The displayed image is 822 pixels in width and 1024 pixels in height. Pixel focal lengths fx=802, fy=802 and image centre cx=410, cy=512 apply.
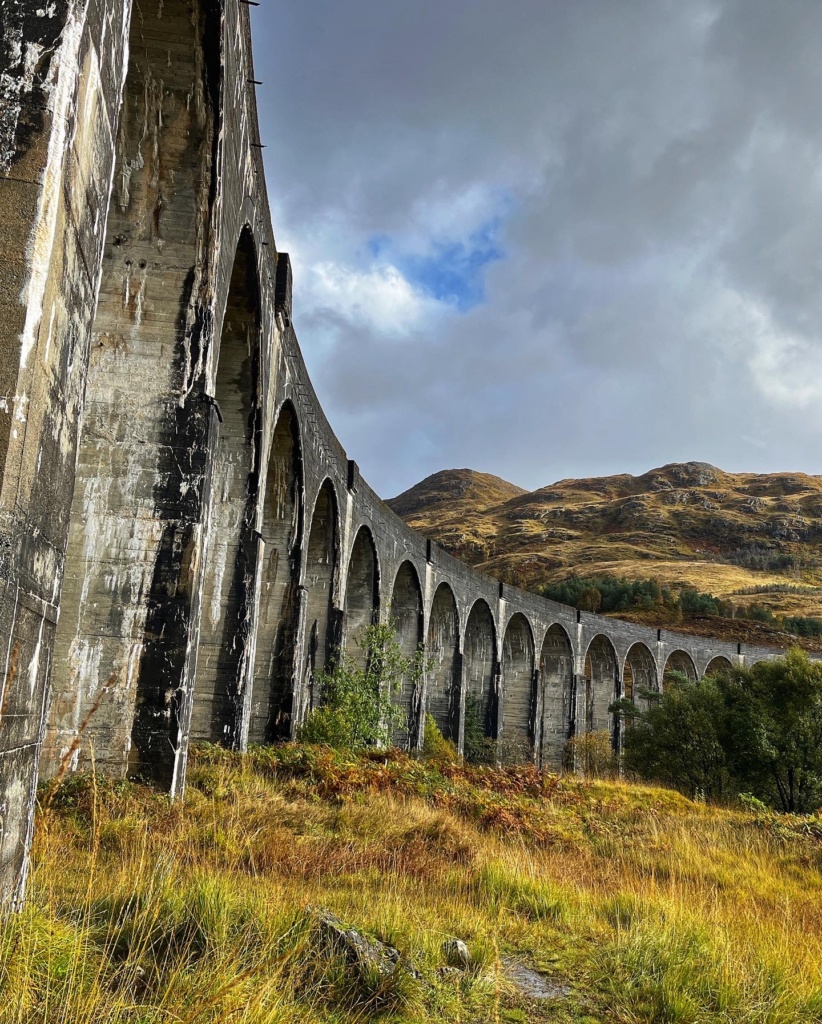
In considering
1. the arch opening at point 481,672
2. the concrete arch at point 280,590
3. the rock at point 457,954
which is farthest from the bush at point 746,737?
the rock at point 457,954

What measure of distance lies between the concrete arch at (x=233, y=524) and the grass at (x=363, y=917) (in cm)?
80

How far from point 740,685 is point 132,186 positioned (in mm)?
17952

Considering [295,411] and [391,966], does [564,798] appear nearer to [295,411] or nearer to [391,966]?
[295,411]

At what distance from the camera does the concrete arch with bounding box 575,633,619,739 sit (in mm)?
33906

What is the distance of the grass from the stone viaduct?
0.45 metres

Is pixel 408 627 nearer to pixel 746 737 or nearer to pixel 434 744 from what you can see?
pixel 434 744

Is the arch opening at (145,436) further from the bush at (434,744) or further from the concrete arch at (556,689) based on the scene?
the concrete arch at (556,689)

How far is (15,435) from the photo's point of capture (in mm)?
2104

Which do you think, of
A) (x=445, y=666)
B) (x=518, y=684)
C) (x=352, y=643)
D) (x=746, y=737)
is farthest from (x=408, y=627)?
(x=518, y=684)

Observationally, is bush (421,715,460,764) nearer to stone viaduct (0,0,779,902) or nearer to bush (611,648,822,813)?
stone viaduct (0,0,779,902)

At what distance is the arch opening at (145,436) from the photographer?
5906mm

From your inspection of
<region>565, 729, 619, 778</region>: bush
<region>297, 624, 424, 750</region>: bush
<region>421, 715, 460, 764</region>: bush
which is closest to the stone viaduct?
<region>297, 624, 424, 750</region>: bush

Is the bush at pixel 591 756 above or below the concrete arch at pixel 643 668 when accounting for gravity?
below

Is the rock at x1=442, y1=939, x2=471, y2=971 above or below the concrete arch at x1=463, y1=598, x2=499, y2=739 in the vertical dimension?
below
